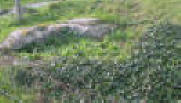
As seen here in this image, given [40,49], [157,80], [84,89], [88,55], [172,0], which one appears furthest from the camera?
[172,0]

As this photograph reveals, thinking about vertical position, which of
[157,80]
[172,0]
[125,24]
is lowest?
[157,80]

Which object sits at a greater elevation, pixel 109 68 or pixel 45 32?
pixel 45 32

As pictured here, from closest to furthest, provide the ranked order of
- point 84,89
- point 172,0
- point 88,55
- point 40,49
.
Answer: point 84,89 → point 88,55 → point 40,49 → point 172,0

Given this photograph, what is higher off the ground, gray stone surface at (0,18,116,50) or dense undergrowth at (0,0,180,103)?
gray stone surface at (0,18,116,50)

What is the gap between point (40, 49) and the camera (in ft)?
56.5

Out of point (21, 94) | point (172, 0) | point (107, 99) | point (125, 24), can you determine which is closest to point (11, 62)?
point (21, 94)

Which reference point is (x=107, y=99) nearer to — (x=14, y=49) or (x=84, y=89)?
(x=84, y=89)

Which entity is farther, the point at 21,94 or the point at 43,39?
the point at 43,39

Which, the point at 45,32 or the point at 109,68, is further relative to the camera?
the point at 45,32

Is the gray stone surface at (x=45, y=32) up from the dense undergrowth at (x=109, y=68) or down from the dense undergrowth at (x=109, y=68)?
up

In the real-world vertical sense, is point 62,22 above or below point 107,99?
above

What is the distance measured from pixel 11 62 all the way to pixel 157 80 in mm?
6448

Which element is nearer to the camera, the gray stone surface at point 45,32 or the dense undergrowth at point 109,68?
the dense undergrowth at point 109,68

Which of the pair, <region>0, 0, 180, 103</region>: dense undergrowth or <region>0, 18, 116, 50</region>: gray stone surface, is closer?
<region>0, 0, 180, 103</region>: dense undergrowth
